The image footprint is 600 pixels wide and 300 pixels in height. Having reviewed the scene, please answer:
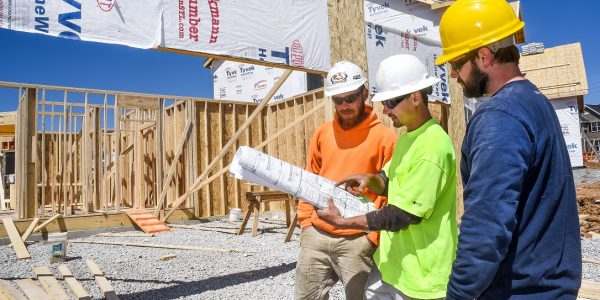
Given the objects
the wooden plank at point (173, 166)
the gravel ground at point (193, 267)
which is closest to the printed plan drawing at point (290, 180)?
the gravel ground at point (193, 267)

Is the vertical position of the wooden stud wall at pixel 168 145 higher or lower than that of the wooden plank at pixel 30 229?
higher

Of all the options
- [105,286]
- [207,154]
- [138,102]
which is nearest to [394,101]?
[105,286]

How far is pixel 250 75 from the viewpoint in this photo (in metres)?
19.7

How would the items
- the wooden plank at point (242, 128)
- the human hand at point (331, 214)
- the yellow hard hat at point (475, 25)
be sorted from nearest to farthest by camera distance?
the yellow hard hat at point (475, 25) < the human hand at point (331, 214) < the wooden plank at point (242, 128)

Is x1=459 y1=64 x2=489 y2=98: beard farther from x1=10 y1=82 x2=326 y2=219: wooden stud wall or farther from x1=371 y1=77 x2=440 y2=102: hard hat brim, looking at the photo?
x1=10 y1=82 x2=326 y2=219: wooden stud wall

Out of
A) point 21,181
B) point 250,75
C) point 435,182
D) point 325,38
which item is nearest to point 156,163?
point 21,181

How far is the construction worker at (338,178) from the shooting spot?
7.46 feet

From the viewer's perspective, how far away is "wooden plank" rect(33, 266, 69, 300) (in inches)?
159

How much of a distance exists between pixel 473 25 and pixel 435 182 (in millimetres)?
544

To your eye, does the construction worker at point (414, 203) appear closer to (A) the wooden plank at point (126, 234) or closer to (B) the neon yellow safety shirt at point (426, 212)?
Result: (B) the neon yellow safety shirt at point (426, 212)

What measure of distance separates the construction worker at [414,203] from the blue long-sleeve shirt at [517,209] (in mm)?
391

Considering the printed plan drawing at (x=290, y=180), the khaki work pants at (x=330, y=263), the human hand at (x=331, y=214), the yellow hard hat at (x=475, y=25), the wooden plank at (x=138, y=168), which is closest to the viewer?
the yellow hard hat at (x=475, y=25)

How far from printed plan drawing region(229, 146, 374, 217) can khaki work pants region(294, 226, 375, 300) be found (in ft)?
1.16

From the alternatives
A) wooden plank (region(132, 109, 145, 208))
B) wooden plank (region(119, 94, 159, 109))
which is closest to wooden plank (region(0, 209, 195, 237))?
wooden plank (region(132, 109, 145, 208))
